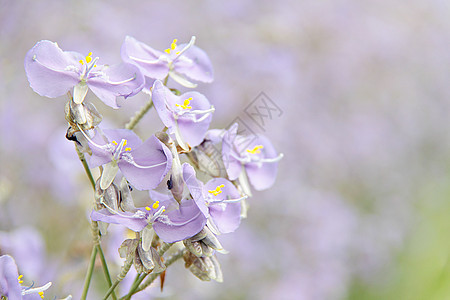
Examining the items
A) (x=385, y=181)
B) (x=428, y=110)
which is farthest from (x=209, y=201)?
(x=428, y=110)

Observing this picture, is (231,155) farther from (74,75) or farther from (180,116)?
(74,75)

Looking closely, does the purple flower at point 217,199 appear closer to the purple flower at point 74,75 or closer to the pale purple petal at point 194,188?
the pale purple petal at point 194,188

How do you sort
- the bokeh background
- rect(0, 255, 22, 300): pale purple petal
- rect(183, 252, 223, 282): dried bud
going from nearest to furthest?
rect(0, 255, 22, 300): pale purple petal, rect(183, 252, 223, 282): dried bud, the bokeh background

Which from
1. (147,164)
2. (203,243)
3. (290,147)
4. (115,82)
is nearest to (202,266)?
(203,243)

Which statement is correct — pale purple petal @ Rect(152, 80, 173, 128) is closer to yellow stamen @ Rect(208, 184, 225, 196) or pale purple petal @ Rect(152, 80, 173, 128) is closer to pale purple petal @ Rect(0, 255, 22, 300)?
yellow stamen @ Rect(208, 184, 225, 196)

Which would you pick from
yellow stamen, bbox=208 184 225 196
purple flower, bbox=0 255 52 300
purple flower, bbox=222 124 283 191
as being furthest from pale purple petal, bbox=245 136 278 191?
purple flower, bbox=0 255 52 300

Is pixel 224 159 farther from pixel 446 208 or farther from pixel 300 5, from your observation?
pixel 300 5

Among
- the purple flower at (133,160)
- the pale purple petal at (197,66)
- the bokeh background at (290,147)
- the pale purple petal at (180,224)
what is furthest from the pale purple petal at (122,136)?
the bokeh background at (290,147)
